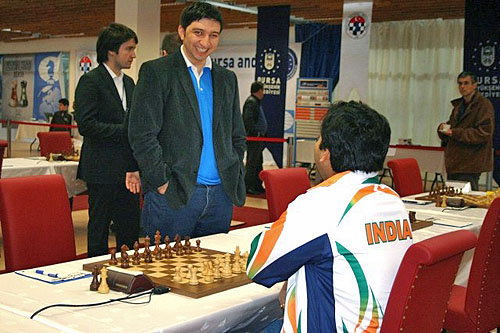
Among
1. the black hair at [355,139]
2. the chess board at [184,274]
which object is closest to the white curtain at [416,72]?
the chess board at [184,274]

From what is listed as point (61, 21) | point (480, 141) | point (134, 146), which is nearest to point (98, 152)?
point (134, 146)

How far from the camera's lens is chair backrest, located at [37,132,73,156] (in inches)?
250

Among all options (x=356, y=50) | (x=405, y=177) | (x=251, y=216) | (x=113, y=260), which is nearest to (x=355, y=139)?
(x=113, y=260)

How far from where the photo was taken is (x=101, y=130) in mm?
3346

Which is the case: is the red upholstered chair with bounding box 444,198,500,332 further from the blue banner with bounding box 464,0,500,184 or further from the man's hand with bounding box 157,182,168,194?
the blue banner with bounding box 464,0,500,184

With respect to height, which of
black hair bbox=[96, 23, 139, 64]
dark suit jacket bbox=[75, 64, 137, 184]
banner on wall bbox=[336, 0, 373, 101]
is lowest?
dark suit jacket bbox=[75, 64, 137, 184]

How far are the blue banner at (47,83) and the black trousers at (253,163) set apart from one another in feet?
33.5

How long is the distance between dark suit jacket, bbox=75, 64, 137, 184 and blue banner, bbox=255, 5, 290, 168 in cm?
667

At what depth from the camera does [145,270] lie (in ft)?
6.57

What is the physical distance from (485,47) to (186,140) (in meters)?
7.09

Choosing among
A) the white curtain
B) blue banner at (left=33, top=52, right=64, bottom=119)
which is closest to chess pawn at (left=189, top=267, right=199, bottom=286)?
the white curtain

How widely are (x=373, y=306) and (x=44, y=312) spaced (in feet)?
2.51

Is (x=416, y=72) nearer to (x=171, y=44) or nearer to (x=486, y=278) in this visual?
(x=171, y=44)

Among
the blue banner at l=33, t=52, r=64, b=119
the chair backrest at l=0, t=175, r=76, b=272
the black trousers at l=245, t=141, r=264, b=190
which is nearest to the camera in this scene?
the chair backrest at l=0, t=175, r=76, b=272
